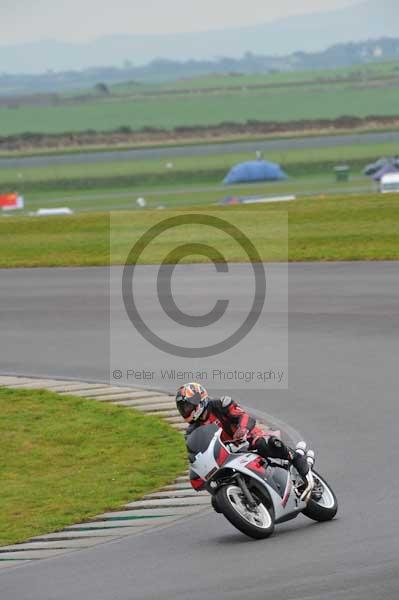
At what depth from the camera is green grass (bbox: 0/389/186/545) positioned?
42.0ft

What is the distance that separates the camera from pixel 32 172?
99562 millimetres

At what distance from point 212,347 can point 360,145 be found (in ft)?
268

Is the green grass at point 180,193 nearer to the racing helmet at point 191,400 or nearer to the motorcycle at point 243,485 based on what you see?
the motorcycle at point 243,485

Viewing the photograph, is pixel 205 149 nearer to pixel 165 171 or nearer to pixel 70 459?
pixel 165 171

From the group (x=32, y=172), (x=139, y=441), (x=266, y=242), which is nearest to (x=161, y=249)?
(x=266, y=242)

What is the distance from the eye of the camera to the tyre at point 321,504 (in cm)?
1145

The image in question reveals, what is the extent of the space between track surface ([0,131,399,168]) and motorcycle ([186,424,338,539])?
9191cm

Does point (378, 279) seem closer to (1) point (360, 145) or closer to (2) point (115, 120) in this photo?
(1) point (360, 145)

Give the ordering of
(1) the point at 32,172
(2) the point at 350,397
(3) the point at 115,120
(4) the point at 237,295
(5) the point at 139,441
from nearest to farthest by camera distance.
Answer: (5) the point at 139,441
(2) the point at 350,397
(4) the point at 237,295
(1) the point at 32,172
(3) the point at 115,120

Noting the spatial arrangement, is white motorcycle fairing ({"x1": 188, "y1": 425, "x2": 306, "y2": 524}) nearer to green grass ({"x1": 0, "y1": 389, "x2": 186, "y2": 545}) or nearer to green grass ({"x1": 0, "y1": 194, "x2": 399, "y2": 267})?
green grass ({"x1": 0, "y1": 389, "x2": 186, "y2": 545})

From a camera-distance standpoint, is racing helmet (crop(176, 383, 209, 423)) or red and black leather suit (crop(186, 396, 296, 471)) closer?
racing helmet (crop(176, 383, 209, 423))

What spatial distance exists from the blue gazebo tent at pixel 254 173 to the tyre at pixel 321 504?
6812 cm

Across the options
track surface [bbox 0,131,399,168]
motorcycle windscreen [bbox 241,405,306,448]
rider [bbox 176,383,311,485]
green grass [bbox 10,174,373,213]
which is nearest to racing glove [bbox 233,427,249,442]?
rider [bbox 176,383,311,485]

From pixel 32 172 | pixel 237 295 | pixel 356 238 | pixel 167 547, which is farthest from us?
pixel 32 172
